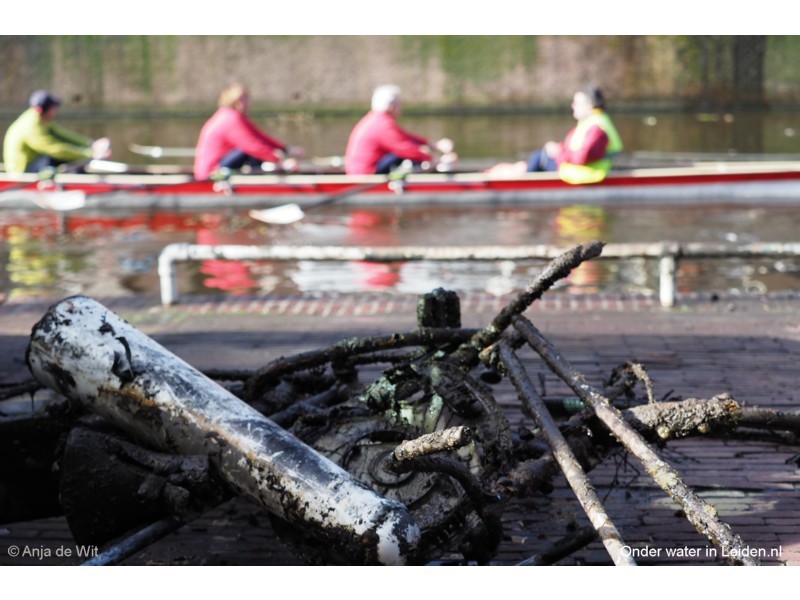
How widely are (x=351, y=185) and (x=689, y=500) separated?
12.7 m

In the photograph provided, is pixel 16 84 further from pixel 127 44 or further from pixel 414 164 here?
pixel 414 164

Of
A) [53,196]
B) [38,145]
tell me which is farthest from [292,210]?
[38,145]

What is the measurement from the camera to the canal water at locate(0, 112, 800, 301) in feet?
39.9

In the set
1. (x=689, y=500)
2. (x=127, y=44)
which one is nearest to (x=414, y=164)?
(x=689, y=500)

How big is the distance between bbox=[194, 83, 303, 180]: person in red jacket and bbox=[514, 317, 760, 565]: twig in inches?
485

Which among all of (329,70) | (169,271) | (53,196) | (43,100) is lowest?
(169,271)

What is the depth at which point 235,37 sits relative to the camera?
2939 cm

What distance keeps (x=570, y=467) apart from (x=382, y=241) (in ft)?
35.8

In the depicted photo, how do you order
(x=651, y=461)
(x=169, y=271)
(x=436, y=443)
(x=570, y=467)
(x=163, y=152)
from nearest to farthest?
(x=436, y=443) → (x=651, y=461) → (x=570, y=467) → (x=169, y=271) → (x=163, y=152)

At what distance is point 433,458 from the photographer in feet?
10.7

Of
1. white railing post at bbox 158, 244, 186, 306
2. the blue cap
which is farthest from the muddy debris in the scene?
the blue cap

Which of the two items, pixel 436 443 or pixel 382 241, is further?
pixel 382 241

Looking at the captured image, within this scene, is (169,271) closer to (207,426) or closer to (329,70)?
(207,426)

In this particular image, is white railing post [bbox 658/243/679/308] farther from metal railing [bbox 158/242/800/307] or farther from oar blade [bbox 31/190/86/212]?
oar blade [bbox 31/190/86/212]
